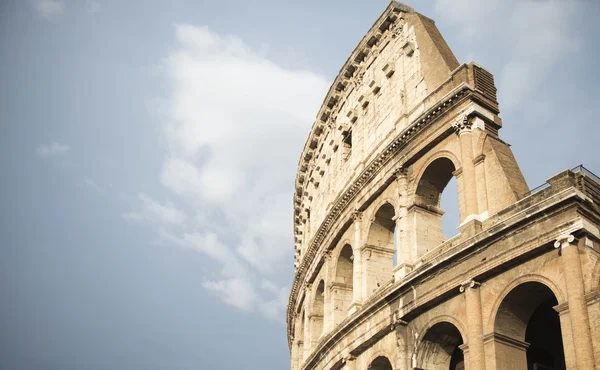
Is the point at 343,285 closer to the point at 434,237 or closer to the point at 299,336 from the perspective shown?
the point at 434,237

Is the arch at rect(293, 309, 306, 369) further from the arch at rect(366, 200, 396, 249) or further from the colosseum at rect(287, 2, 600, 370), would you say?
the arch at rect(366, 200, 396, 249)

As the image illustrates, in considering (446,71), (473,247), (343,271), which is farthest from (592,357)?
(343,271)

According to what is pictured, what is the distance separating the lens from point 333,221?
78.8 ft

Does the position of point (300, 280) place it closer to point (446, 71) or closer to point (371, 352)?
point (371, 352)

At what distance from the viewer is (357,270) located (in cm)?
2122

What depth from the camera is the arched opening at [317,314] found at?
25220mm

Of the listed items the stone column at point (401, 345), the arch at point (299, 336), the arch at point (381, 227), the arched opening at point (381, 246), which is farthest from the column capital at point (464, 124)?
the arch at point (299, 336)

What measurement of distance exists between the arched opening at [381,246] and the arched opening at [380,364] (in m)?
2.80

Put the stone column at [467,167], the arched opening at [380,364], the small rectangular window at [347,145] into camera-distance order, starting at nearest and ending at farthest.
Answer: the stone column at [467,167], the arched opening at [380,364], the small rectangular window at [347,145]

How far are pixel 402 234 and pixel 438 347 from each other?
358cm

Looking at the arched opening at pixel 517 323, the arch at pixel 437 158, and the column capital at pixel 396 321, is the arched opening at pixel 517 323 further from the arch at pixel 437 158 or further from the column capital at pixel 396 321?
the arch at pixel 437 158

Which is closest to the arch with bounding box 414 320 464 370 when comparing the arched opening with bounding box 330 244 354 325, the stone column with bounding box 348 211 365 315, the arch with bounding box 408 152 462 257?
the arch with bounding box 408 152 462 257

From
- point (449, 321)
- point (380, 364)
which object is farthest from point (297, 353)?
point (449, 321)

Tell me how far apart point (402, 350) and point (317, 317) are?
Answer: 28.9 ft
